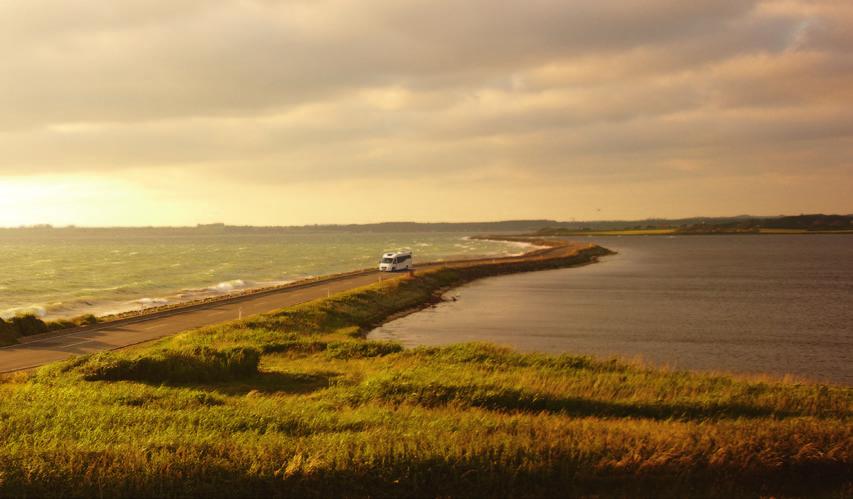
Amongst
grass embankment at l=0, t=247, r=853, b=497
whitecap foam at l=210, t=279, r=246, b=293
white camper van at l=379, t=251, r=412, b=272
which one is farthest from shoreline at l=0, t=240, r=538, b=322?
grass embankment at l=0, t=247, r=853, b=497

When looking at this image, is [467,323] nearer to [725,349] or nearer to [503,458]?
[725,349]

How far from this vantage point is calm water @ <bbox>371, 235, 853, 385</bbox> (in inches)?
1538

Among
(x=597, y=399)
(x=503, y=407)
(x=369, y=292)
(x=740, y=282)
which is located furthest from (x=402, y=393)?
(x=740, y=282)

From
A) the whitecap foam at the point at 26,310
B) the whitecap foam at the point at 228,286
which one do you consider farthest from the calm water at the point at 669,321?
the whitecap foam at the point at 26,310

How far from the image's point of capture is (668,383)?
949 inches

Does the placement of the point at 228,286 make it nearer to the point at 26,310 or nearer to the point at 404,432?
the point at 26,310

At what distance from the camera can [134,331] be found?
42.0 m

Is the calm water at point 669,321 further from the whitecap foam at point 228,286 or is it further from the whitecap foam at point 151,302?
the whitecap foam at point 228,286

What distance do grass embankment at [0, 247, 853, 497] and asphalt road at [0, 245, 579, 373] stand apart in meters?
9.74

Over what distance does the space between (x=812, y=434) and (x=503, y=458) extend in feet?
29.2

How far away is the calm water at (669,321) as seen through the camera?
39.1 meters

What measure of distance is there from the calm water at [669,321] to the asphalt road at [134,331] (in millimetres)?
12968

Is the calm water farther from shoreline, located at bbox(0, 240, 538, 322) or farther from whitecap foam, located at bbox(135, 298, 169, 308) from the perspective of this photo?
whitecap foam, located at bbox(135, 298, 169, 308)

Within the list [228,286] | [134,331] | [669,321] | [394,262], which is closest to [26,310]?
[134,331]
